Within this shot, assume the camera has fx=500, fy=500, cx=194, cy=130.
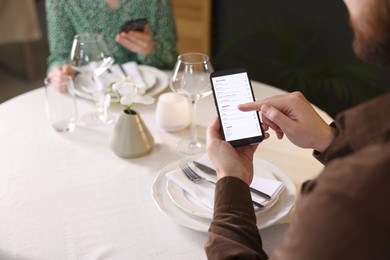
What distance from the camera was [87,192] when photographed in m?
1.14

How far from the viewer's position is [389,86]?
8.75 ft

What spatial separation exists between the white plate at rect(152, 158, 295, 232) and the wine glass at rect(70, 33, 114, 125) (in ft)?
1.17

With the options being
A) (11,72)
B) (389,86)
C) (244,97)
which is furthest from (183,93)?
(11,72)

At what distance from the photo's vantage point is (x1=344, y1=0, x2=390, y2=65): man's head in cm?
66

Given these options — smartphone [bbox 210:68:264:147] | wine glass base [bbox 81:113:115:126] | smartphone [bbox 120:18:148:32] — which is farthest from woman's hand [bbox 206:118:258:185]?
smartphone [bbox 120:18:148:32]

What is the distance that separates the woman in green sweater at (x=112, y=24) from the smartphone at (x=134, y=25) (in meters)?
0.07

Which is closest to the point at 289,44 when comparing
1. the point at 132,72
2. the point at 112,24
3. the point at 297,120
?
the point at 112,24

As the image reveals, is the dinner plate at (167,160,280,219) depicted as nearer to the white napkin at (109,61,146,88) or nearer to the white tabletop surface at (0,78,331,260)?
the white tabletop surface at (0,78,331,260)

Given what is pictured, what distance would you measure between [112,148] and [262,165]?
383mm

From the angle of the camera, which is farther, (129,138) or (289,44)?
(289,44)

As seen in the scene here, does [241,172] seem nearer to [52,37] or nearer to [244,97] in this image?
[244,97]

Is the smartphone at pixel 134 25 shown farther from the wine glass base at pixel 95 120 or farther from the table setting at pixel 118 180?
the wine glass base at pixel 95 120

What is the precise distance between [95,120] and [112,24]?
0.63 meters

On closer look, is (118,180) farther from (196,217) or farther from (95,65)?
(95,65)
